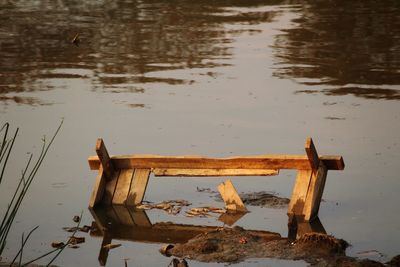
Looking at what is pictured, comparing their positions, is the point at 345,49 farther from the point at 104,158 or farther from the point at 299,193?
the point at 104,158

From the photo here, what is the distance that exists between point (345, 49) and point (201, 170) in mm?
8895

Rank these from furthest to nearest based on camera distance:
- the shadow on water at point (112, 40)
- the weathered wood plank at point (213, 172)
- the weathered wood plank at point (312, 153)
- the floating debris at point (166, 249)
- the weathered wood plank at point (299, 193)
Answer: the shadow on water at point (112, 40) → the weathered wood plank at point (213, 172) → the weathered wood plank at point (299, 193) → the weathered wood plank at point (312, 153) → the floating debris at point (166, 249)

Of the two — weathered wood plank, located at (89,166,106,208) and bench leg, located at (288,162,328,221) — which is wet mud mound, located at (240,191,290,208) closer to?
bench leg, located at (288,162,328,221)

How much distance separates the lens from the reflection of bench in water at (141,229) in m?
9.39

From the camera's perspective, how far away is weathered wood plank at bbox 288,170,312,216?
31.8 feet

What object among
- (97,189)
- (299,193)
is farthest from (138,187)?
(299,193)

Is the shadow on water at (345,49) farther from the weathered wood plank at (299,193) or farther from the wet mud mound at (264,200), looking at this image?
the weathered wood plank at (299,193)

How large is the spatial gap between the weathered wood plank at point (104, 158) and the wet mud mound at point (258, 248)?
5.09 feet

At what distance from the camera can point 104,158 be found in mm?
10094

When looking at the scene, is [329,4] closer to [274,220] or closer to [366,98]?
[366,98]

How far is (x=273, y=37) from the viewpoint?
19750 millimetres

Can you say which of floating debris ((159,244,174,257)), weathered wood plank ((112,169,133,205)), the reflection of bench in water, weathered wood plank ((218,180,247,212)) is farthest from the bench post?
weathered wood plank ((112,169,133,205))

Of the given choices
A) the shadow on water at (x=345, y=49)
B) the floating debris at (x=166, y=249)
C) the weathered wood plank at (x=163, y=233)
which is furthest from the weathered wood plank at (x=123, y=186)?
the shadow on water at (x=345, y=49)

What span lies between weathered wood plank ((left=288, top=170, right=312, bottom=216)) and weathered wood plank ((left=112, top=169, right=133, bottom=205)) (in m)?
1.76
